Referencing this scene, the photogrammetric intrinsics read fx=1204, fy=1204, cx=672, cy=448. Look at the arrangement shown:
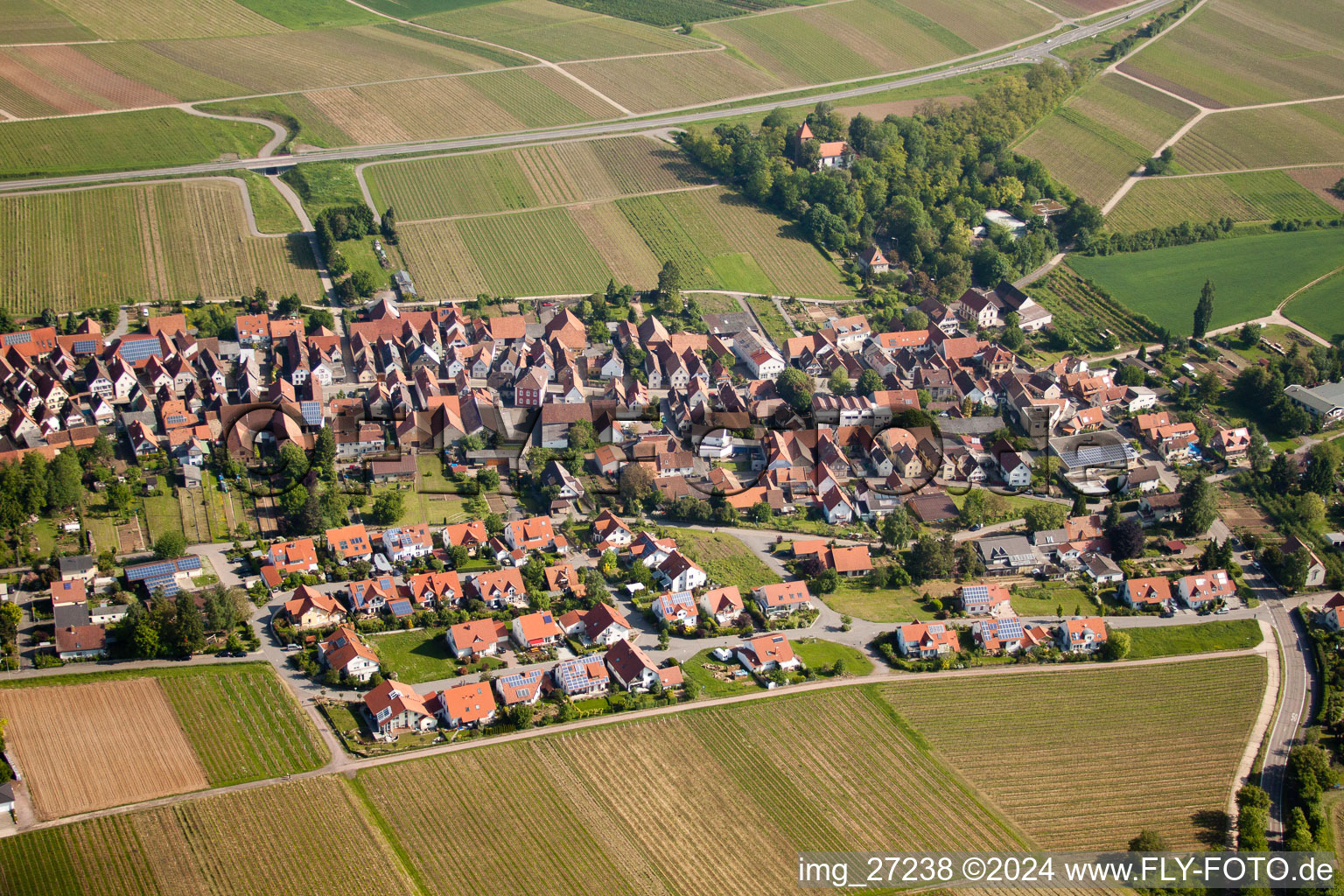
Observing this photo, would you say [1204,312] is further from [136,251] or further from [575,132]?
[136,251]

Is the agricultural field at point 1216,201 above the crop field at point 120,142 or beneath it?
beneath

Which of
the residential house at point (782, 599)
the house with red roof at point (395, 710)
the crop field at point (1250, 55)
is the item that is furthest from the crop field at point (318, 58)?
the house with red roof at point (395, 710)

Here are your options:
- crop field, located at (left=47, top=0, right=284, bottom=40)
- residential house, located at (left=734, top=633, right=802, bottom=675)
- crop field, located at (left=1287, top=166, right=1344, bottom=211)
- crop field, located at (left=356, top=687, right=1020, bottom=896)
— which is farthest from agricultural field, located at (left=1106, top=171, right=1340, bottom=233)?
crop field, located at (left=47, top=0, right=284, bottom=40)

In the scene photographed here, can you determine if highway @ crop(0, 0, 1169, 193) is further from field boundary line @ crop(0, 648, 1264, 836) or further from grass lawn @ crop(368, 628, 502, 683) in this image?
field boundary line @ crop(0, 648, 1264, 836)

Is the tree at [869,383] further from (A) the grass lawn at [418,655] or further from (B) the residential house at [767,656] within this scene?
(A) the grass lawn at [418,655]

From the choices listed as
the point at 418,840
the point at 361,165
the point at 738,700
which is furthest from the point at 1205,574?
the point at 361,165

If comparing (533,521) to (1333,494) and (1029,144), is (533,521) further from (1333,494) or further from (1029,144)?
(1029,144)
